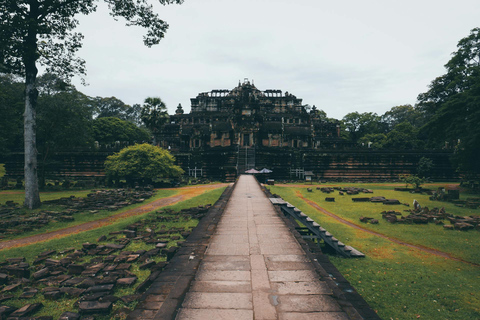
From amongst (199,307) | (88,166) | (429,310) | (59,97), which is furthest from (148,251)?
(88,166)

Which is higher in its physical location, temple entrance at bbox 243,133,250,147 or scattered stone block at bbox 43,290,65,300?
temple entrance at bbox 243,133,250,147

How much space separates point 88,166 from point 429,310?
143ft

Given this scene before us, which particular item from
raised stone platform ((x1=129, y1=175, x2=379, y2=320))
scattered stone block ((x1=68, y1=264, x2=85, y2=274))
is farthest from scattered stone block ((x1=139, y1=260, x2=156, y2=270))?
scattered stone block ((x1=68, y1=264, x2=85, y2=274))

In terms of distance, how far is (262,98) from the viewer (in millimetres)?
70125

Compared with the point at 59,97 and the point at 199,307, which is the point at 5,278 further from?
the point at 59,97

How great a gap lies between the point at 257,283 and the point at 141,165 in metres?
24.7

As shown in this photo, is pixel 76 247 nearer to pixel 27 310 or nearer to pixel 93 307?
pixel 27 310

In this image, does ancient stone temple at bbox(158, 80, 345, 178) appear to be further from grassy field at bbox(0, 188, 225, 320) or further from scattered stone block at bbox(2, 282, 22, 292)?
scattered stone block at bbox(2, 282, 22, 292)

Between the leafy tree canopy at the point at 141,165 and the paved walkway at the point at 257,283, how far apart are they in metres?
20.9

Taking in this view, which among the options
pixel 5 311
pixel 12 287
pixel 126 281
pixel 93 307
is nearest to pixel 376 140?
pixel 126 281

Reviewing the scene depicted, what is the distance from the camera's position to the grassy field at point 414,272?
5.30 meters

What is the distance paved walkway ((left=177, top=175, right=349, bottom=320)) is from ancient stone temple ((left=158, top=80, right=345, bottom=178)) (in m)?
27.0

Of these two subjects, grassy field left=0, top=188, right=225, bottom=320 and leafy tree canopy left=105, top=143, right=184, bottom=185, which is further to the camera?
leafy tree canopy left=105, top=143, right=184, bottom=185

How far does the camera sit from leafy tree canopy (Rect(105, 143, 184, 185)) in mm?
25844
